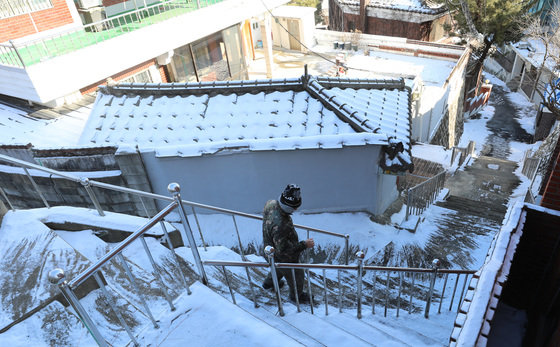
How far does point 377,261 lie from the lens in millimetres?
7379

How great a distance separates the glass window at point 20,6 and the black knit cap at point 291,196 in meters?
12.3

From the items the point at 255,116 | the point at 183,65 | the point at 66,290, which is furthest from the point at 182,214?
the point at 183,65

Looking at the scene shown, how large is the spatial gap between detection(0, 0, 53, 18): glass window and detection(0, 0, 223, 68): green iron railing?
1577 millimetres

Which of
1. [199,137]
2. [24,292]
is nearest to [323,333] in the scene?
[24,292]

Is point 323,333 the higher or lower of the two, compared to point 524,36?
higher

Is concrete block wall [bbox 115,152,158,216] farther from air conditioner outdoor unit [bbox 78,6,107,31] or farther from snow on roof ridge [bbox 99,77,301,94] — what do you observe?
air conditioner outdoor unit [bbox 78,6,107,31]

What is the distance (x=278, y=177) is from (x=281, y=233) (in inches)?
150

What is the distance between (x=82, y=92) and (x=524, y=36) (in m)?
24.2

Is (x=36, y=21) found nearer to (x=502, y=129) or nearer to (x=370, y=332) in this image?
(x=370, y=332)

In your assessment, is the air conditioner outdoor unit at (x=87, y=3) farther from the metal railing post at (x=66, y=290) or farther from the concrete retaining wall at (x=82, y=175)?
the metal railing post at (x=66, y=290)

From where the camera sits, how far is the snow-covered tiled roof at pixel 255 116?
25.2 feet

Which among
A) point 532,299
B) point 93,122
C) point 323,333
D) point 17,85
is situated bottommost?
point 532,299

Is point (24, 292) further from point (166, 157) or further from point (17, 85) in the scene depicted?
point (17, 85)

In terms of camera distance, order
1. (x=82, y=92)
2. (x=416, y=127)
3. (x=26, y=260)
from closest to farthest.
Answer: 1. (x=26, y=260)
2. (x=82, y=92)
3. (x=416, y=127)
